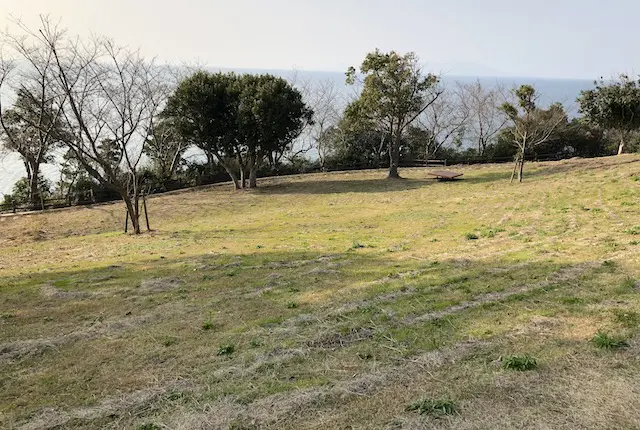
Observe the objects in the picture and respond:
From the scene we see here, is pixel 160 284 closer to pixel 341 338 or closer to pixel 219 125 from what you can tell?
pixel 341 338

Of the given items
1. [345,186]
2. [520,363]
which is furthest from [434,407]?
[345,186]

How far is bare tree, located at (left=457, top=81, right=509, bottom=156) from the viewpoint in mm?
45084

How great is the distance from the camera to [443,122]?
45.2 m

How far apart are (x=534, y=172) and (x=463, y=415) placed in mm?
28781

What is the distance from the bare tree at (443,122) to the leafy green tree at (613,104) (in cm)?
1359

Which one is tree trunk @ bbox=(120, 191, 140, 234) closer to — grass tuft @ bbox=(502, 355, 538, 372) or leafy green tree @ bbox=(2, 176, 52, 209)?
leafy green tree @ bbox=(2, 176, 52, 209)

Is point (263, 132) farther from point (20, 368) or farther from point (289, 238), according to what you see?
point (20, 368)

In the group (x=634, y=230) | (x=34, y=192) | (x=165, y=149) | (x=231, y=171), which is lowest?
(x=634, y=230)

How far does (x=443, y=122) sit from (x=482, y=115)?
173 inches

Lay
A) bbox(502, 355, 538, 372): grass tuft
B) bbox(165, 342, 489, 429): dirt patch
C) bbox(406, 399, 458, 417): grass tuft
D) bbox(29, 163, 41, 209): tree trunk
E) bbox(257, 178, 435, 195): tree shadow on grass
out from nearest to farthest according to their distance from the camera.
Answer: bbox(406, 399, 458, 417): grass tuft < bbox(165, 342, 489, 429): dirt patch < bbox(502, 355, 538, 372): grass tuft < bbox(29, 163, 41, 209): tree trunk < bbox(257, 178, 435, 195): tree shadow on grass

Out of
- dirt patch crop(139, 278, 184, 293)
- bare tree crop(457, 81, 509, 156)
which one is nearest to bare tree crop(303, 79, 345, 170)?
bare tree crop(457, 81, 509, 156)

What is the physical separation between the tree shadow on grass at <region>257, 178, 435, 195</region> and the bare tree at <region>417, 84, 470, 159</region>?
1303 centimetres

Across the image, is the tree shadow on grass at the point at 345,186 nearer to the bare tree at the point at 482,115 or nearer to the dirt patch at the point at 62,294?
the bare tree at the point at 482,115

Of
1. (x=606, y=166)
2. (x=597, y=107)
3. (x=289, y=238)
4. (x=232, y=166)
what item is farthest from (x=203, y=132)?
(x=597, y=107)
